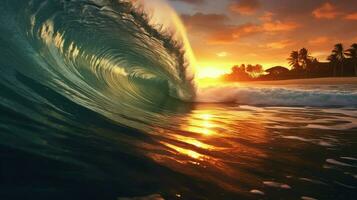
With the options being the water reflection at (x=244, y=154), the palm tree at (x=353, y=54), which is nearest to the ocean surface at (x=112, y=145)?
the water reflection at (x=244, y=154)

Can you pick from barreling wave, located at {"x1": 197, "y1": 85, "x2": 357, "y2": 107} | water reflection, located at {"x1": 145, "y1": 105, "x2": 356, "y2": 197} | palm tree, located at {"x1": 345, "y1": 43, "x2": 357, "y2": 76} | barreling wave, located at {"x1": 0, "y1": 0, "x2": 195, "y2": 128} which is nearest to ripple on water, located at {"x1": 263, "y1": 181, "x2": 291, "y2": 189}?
water reflection, located at {"x1": 145, "y1": 105, "x2": 356, "y2": 197}

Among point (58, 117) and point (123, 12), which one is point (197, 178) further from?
point (123, 12)

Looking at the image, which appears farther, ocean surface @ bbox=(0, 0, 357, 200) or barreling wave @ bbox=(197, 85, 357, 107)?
barreling wave @ bbox=(197, 85, 357, 107)

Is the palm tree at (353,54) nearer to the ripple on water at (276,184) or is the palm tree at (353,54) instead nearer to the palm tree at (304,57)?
A: the palm tree at (304,57)

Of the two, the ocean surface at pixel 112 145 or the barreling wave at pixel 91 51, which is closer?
the ocean surface at pixel 112 145

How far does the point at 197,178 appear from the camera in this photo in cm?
275

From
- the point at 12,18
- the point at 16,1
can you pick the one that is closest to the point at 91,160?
the point at 12,18

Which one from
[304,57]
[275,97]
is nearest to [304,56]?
[304,57]

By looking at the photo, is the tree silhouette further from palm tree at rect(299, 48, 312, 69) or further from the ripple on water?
the ripple on water

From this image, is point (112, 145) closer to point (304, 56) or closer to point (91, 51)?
point (91, 51)

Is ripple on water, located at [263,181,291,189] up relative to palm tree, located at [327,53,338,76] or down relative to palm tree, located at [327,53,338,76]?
down

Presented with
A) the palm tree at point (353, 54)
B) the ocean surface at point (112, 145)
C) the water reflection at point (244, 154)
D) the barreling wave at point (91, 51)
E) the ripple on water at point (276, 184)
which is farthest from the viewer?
the palm tree at point (353, 54)

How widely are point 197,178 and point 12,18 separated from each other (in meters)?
5.25

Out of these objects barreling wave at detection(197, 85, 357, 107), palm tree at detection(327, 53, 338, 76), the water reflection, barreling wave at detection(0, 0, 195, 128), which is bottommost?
the water reflection
